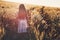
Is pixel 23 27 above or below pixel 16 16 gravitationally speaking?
below

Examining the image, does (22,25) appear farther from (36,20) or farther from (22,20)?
(36,20)

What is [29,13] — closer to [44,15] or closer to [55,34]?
[44,15]

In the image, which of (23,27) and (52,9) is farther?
(52,9)

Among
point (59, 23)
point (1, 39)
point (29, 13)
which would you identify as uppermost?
point (29, 13)

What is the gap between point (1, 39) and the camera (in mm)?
1322

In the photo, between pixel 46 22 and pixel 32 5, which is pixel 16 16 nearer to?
pixel 32 5

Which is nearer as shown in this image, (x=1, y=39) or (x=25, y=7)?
(x=1, y=39)

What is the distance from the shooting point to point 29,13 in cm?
144

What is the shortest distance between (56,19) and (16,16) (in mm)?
438

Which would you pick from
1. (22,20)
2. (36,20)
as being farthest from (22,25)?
(36,20)

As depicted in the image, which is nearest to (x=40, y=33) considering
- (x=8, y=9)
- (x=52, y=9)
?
(x=52, y=9)

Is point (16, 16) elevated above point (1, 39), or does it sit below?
above

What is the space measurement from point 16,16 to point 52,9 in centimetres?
41

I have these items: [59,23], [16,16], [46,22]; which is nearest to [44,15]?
[46,22]
